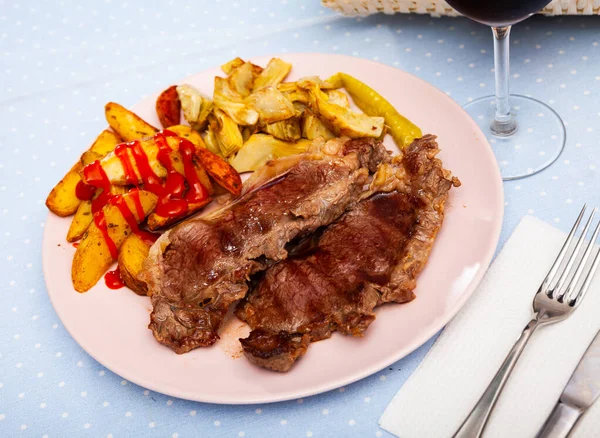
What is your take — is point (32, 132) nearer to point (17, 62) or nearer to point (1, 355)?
point (17, 62)

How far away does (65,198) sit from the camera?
2840 mm

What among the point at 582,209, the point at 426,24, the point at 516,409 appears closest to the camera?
→ the point at 516,409

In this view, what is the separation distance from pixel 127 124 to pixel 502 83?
1.59 meters

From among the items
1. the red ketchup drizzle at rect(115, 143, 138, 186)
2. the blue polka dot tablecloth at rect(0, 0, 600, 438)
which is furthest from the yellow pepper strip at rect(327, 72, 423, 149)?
the red ketchup drizzle at rect(115, 143, 138, 186)

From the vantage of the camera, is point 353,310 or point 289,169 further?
point 289,169

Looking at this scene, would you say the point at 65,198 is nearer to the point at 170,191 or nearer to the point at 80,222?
the point at 80,222

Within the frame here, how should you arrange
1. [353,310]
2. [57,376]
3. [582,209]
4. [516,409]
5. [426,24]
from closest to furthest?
[516,409]
[353,310]
[582,209]
[57,376]
[426,24]

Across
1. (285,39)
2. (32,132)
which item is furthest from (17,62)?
(285,39)

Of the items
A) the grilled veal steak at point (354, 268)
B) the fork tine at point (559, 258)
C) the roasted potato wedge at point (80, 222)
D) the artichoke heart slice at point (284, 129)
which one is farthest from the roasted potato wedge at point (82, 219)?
the fork tine at point (559, 258)

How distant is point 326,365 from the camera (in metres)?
2.19

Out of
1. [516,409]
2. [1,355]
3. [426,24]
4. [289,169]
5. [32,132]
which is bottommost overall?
[1,355]

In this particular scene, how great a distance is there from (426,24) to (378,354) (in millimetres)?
1997

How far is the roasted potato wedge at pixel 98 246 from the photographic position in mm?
2605

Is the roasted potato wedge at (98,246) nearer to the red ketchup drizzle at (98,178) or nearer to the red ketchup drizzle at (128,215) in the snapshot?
the red ketchup drizzle at (128,215)
